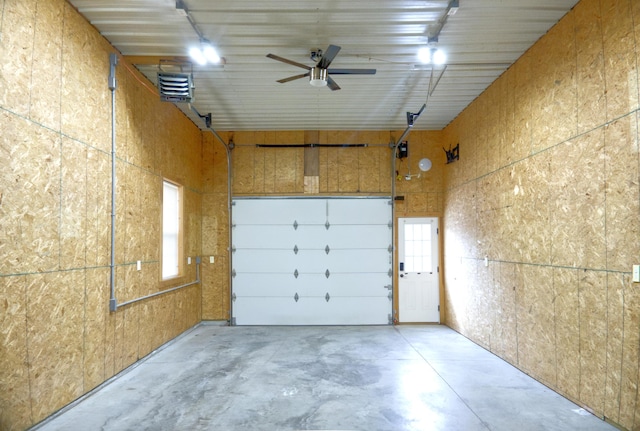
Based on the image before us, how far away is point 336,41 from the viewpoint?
3.77m

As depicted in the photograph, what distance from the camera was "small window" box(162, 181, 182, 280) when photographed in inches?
213

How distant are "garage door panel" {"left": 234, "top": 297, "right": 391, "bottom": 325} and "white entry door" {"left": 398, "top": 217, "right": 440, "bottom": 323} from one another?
424mm

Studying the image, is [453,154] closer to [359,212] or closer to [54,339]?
[359,212]

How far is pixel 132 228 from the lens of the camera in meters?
4.20

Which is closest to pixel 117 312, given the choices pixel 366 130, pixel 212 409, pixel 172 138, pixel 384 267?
pixel 212 409

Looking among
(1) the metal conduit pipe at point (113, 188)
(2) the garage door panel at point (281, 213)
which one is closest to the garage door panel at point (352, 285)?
(2) the garage door panel at point (281, 213)

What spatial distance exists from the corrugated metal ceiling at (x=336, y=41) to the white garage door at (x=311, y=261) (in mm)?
1998

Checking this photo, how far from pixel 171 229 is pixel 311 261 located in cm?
252

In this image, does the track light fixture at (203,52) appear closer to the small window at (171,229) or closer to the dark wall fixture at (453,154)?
the small window at (171,229)

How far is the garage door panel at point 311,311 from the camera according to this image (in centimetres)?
660

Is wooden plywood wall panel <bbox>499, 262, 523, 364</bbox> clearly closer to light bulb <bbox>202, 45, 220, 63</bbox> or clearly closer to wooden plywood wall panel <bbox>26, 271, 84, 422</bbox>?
light bulb <bbox>202, 45, 220, 63</bbox>

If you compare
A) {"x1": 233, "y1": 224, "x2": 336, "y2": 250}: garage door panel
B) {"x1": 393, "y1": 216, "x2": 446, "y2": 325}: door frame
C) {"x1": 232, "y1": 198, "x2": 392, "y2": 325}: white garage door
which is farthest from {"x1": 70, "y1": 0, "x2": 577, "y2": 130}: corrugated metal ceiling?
{"x1": 233, "y1": 224, "x2": 336, "y2": 250}: garage door panel

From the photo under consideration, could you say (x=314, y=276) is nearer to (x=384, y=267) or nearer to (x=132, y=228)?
(x=384, y=267)

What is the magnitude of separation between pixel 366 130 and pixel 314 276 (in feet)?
9.69
